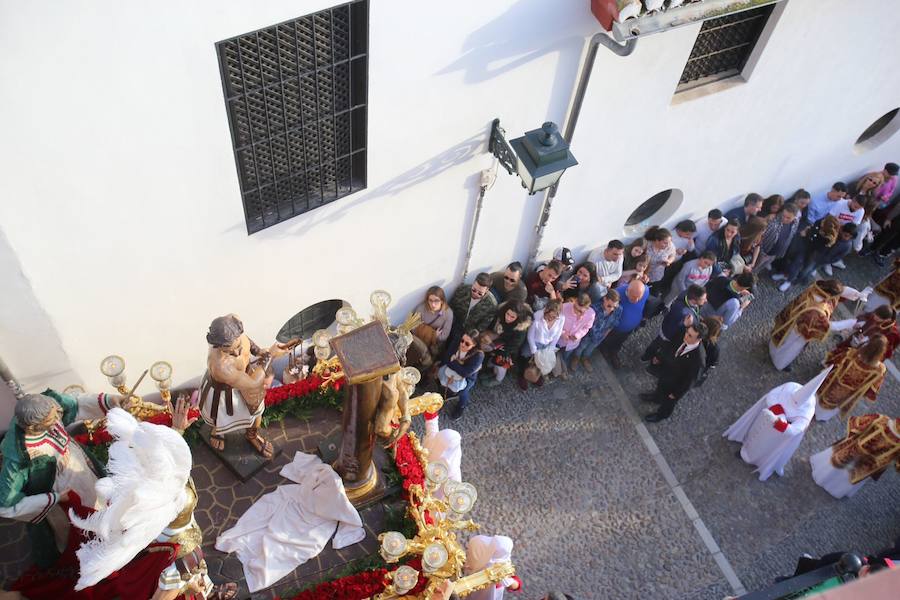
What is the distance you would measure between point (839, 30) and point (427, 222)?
5.79 meters

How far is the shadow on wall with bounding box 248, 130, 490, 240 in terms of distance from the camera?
8.63 meters

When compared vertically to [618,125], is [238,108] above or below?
above

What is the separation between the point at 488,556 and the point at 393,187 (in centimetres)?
394

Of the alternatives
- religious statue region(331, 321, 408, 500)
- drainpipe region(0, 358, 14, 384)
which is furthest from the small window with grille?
drainpipe region(0, 358, 14, 384)

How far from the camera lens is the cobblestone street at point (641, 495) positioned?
33.1ft

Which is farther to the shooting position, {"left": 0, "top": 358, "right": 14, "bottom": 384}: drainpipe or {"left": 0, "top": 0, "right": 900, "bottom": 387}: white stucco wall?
{"left": 0, "top": 358, "right": 14, "bottom": 384}: drainpipe

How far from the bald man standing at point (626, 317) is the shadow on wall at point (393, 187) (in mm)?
3097

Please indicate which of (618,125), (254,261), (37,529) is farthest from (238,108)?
(618,125)

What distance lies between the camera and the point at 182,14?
20.3 ft

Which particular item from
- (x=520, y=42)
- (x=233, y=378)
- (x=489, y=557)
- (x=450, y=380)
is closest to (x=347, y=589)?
(x=489, y=557)

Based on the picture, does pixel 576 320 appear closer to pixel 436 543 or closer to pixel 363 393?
pixel 436 543

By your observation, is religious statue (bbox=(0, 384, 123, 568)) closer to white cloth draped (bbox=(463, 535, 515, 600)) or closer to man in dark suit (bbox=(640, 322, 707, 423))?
white cloth draped (bbox=(463, 535, 515, 600))

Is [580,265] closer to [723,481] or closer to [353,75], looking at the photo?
[723,481]

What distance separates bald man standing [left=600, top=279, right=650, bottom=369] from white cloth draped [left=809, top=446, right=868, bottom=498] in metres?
2.86
